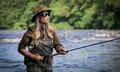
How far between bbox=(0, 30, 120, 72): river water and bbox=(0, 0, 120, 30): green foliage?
12 centimetres

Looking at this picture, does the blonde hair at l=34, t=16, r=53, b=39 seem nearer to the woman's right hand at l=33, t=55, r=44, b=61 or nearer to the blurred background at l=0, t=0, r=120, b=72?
the woman's right hand at l=33, t=55, r=44, b=61

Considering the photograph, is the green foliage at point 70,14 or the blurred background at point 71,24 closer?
the blurred background at point 71,24

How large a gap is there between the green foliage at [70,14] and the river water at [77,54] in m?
0.12

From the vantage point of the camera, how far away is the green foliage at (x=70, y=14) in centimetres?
477

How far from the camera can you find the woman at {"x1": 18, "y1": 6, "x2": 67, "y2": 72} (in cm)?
186

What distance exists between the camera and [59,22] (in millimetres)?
4785

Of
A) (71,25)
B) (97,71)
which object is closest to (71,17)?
(71,25)

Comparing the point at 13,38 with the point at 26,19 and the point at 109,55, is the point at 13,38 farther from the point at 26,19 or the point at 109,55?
the point at 109,55

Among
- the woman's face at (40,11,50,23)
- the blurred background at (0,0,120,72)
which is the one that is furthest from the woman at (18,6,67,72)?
the blurred background at (0,0,120,72)

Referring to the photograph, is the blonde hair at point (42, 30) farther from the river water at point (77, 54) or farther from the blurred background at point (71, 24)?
the blurred background at point (71, 24)

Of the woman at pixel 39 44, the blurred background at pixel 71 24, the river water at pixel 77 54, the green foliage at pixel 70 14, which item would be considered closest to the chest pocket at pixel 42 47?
the woman at pixel 39 44

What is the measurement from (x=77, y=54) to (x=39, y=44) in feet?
9.14

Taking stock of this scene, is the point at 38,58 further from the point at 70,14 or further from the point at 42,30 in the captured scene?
the point at 70,14

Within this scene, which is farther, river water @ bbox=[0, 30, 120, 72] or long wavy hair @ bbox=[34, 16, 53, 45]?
river water @ bbox=[0, 30, 120, 72]
